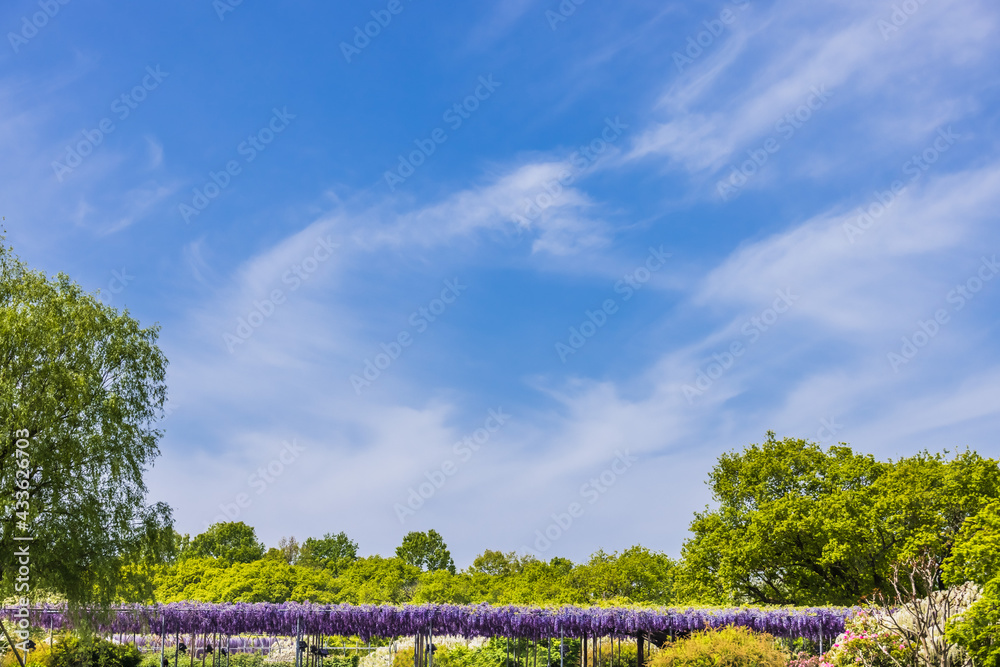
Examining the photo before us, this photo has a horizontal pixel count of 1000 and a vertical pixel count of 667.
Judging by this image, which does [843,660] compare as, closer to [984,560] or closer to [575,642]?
[984,560]

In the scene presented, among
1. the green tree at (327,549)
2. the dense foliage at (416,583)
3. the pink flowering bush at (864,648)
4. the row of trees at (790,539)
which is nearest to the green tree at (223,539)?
the green tree at (327,549)

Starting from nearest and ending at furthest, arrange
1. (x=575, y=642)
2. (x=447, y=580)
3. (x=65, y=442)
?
(x=65, y=442), (x=575, y=642), (x=447, y=580)

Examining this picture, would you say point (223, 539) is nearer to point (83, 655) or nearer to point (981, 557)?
point (83, 655)

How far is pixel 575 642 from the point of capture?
100ft

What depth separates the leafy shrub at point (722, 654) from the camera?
54.3 ft

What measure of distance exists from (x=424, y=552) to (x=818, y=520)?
4714 centimetres

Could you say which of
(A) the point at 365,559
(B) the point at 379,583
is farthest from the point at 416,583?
(A) the point at 365,559

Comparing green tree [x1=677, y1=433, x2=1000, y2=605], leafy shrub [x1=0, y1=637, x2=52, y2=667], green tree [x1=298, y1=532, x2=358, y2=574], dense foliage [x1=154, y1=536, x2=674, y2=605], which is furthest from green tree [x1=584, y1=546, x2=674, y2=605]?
green tree [x1=298, y1=532, x2=358, y2=574]

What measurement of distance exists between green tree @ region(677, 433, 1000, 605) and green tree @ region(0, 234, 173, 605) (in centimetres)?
2118

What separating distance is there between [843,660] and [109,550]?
50.1ft

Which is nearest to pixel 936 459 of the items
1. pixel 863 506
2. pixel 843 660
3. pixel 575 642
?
pixel 863 506

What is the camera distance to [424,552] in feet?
232

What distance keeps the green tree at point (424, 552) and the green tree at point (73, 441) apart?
2094 inches

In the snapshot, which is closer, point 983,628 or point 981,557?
point 983,628
